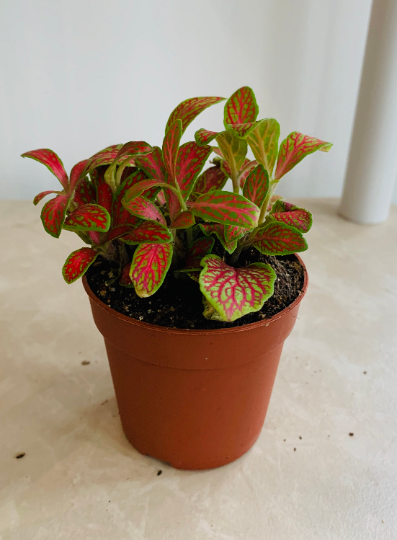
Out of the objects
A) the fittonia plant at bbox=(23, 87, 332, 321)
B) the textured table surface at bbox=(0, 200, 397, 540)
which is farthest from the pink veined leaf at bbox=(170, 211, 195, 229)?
the textured table surface at bbox=(0, 200, 397, 540)

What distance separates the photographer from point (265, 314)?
25.2 inches

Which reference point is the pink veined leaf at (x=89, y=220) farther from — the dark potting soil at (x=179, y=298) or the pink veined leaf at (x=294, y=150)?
the pink veined leaf at (x=294, y=150)

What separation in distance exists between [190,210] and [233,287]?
0.39 feet

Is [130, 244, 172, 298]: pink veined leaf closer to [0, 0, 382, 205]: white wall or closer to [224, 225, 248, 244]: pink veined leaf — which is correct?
[224, 225, 248, 244]: pink veined leaf

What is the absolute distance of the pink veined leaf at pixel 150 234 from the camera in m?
0.55

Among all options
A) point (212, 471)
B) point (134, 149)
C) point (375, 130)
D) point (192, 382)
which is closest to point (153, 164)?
point (134, 149)

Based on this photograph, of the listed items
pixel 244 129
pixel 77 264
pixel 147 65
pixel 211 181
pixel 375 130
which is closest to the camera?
pixel 244 129

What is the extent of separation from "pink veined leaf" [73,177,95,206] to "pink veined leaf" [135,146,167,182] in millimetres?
102

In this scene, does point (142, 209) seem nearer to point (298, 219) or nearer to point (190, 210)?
point (190, 210)

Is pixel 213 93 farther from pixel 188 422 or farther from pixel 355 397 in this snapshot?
pixel 188 422

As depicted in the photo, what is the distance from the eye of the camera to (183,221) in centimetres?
58

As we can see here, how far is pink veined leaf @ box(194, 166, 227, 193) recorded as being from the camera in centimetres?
73

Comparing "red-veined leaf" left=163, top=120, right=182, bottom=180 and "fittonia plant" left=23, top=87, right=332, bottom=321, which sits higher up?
"red-veined leaf" left=163, top=120, right=182, bottom=180

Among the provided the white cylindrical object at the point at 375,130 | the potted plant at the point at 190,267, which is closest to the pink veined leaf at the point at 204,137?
the potted plant at the point at 190,267
